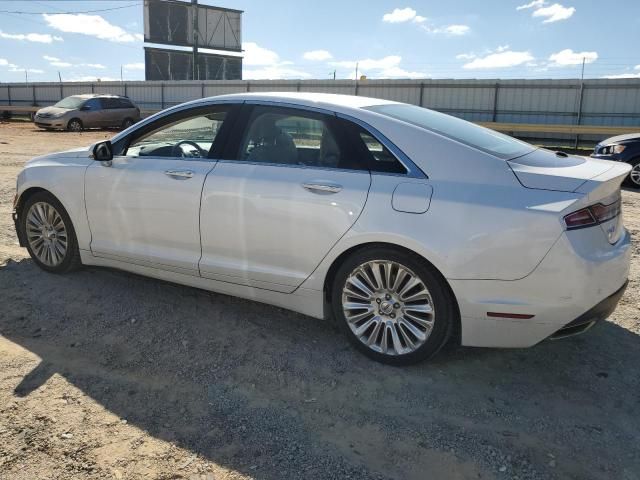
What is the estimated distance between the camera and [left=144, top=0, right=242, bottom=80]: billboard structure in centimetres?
4259

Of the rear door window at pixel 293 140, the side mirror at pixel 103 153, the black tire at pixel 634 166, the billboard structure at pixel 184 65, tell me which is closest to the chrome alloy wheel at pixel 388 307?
the rear door window at pixel 293 140

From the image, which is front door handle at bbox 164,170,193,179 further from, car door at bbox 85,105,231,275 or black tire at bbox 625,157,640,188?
black tire at bbox 625,157,640,188

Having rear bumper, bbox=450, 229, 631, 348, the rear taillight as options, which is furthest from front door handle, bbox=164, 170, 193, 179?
the rear taillight

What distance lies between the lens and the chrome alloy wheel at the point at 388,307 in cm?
337

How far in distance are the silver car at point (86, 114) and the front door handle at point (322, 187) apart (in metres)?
23.8

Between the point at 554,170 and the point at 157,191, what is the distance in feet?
8.66

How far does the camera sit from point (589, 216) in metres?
3.08

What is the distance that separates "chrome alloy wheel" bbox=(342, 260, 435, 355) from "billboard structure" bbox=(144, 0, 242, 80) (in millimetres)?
42126

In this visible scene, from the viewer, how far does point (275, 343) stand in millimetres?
3861

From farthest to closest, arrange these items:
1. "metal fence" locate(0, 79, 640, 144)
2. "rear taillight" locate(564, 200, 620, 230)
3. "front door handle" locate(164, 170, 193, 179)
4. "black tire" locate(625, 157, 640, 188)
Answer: "metal fence" locate(0, 79, 640, 144)
"black tire" locate(625, 157, 640, 188)
"front door handle" locate(164, 170, 193, 179)
"rear taillight" locate(564, 200, 620, 230)

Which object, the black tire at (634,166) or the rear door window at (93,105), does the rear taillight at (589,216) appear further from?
the rear door window at (93,105)

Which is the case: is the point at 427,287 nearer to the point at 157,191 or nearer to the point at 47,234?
the point at 157,191

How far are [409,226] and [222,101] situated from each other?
174cm

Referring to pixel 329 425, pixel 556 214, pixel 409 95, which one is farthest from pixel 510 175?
pixel 409 95
